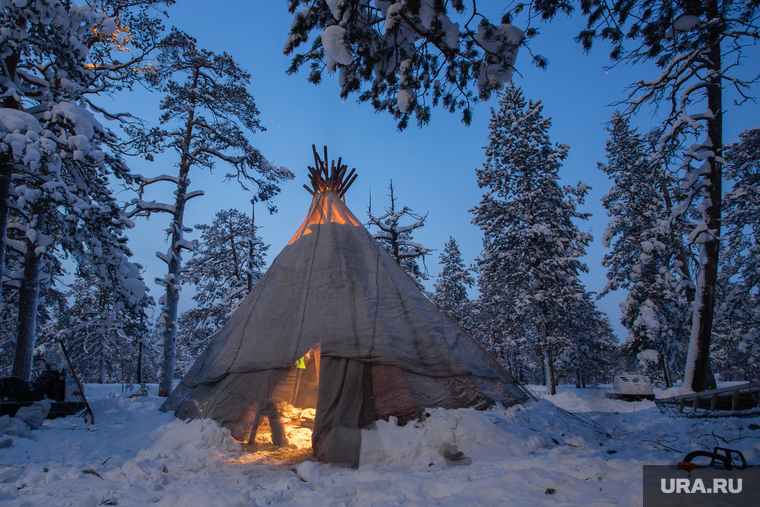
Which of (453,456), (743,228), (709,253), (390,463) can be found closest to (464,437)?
(453,456)

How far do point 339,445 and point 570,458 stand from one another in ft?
9.22

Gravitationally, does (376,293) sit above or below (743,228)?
below

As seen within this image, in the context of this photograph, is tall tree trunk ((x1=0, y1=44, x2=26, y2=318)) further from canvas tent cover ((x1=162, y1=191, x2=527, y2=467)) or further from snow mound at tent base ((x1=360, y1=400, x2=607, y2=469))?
snow mound at tent base ((x1=360, y1=400, x2=607, y2=469))

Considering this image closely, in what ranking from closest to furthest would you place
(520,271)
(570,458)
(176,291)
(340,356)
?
1. (570,458)
2. (340,356)
3. (176,291)
4. (520,271)

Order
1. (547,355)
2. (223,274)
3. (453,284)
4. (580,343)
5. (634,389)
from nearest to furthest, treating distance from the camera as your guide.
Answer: (634,389), (547,355), (223,274), (580,343), (453,284)

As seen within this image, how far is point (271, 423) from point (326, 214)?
4388 mm

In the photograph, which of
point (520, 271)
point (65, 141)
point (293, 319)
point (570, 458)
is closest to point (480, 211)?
point (520, 271)

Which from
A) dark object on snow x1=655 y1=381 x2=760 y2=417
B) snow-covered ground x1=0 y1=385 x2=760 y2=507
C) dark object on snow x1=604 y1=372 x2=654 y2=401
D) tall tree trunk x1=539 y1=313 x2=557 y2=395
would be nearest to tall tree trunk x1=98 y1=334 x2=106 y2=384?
snow-covered ground x1=0 y1=385 x2=760 y2=507

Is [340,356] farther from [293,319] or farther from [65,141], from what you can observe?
[65,141]

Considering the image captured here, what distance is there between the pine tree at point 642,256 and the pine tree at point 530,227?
7.23 feet

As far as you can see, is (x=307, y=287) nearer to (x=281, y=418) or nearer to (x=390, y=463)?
(x=281, y=418)

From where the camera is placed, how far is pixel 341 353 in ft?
18.3

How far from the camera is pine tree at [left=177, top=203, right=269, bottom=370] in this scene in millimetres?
17766

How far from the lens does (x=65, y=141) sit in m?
7.36
